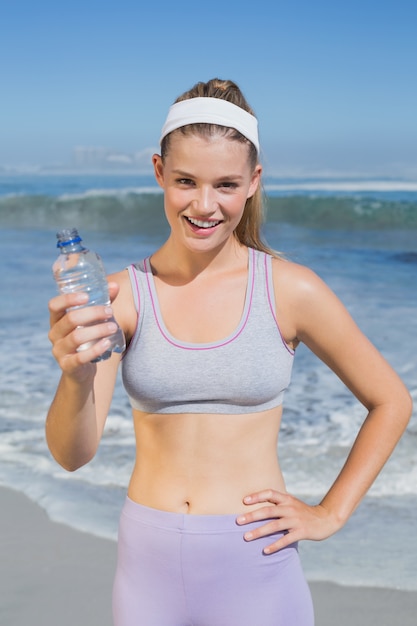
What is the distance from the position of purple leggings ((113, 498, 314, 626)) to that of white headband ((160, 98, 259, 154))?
983mm

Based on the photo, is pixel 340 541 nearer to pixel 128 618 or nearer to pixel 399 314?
pixel 128 618

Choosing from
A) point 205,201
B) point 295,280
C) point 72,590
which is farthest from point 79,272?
point 72,590

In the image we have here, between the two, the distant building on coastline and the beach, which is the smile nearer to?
the beach

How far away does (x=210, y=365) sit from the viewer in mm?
2164

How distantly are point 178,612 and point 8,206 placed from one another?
25520 millimetres

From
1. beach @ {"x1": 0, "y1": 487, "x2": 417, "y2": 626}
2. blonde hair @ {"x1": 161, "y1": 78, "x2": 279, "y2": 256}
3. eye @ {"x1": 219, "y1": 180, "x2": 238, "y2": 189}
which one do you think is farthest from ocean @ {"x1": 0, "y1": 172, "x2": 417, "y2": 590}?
eye @ {"x1": 219, "y1": 180, "x2": 238, "y2": 189}

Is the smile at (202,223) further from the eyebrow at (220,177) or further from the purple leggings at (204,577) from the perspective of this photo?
the purple leggings at (204,577)

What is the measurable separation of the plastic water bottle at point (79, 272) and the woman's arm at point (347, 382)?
0.51 metres

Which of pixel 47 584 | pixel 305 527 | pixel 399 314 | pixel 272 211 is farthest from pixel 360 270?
pixel 305 527

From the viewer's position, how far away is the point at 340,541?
4.31 meters

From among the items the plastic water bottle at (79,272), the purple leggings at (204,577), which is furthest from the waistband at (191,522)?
the plastic water bottle at (79,272)

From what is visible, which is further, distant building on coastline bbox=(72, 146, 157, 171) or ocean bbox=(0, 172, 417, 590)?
distant building on coastline bbox=(72, 146, 157, 171)

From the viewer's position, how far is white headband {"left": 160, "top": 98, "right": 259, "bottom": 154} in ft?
7.24

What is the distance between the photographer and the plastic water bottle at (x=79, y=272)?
1854 mm
